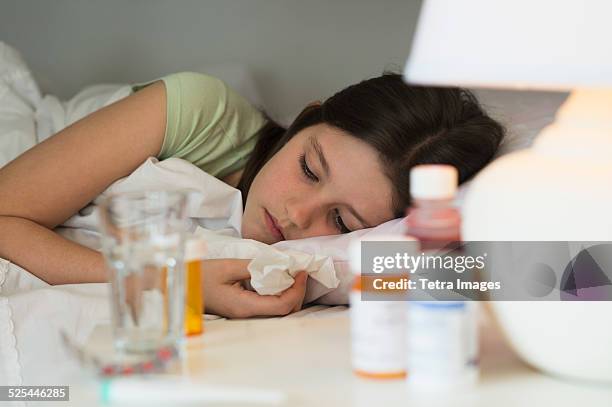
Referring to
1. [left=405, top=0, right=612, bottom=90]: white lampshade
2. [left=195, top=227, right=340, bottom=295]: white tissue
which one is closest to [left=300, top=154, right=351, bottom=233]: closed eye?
[left=195, top=227, right=340, bottom=295]: white tissue

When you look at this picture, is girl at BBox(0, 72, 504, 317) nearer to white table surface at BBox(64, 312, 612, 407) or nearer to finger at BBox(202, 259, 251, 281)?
finger at BBox(202, 259, 251, 281)

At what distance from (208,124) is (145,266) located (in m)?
0.74

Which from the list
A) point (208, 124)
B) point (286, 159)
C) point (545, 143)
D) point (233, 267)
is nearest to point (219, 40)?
point (208, 124)

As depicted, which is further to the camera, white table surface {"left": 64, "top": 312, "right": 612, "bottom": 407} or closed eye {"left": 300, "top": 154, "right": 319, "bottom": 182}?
closed eye {"left": 300, "top": 154, "right": 319, "bottom": 182}

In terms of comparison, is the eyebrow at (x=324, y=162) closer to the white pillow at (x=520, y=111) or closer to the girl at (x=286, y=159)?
the girl at (x=286, y=159)

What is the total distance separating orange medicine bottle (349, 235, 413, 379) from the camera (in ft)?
2.54

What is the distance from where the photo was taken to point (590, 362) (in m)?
0.78

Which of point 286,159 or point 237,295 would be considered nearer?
point 237,295

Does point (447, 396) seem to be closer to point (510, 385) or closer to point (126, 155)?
Result: point (510, 385)

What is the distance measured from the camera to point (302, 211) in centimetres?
135

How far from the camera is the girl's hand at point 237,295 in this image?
3.76 ft

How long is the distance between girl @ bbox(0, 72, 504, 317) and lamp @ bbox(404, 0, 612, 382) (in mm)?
557

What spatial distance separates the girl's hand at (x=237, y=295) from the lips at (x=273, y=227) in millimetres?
189

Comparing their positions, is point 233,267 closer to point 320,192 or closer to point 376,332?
point 320,192
